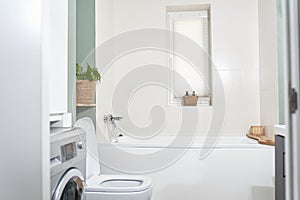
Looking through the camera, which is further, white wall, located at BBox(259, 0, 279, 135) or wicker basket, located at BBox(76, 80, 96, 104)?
white wall, located at BBox(259, 0, 279, 135)

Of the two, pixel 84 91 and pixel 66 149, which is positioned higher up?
pixel 84 91

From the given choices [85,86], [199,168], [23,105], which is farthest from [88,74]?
[23,105]

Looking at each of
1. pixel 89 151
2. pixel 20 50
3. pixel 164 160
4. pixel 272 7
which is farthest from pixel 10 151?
pixel 272 7

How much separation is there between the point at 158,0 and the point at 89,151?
2161 mm

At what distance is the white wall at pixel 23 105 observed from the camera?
91 cm

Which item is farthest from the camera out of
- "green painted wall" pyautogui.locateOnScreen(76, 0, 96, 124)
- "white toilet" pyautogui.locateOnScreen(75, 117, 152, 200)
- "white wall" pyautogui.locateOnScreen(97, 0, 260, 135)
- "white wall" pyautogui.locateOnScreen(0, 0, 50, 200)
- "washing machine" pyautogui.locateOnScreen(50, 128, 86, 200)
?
"white wall" pyautogui.locateOnScreen(97, 0, 260, 135)

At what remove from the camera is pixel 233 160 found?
2.75 m

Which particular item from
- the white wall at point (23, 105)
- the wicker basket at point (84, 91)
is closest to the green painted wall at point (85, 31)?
the wicker basket at point (84, 91)

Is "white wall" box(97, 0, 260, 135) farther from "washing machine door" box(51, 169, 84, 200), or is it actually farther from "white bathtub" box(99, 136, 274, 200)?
"washing machine door" box(51, 169, 84, 200)

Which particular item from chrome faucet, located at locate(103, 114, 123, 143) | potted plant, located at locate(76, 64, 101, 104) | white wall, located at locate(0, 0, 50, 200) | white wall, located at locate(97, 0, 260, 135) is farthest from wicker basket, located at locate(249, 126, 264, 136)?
white wall, located at locate(0, 0, 50, 200)

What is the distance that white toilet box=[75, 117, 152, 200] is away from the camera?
2035 millimetres

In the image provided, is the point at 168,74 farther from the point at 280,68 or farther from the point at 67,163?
the point at 67,163

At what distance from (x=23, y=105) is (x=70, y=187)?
0.80 m

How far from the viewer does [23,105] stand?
101cm
